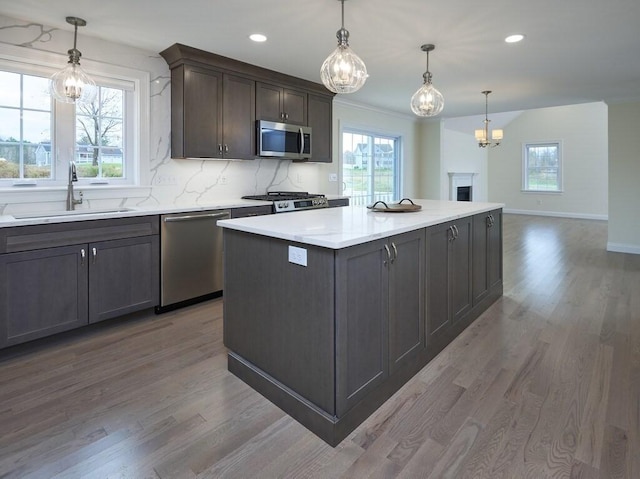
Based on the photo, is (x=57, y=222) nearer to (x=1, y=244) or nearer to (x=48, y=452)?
(x=1, y=244)

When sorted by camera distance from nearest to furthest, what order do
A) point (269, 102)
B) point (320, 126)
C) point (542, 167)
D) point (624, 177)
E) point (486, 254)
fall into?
point (486, 254), point (269, 102), point (320, 126), point (624, 177), point (542, 167)

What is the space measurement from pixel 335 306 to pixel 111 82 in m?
3.10

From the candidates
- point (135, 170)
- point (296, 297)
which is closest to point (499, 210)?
point (296, 297)

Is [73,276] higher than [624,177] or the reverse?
the reverse

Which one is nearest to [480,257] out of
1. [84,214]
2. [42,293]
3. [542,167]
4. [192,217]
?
[192,217]

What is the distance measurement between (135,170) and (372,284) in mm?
2803

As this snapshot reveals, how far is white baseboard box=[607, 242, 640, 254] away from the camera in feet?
19.6

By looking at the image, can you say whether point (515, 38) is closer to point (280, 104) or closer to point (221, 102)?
point (280, 104)

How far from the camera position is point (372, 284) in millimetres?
1921

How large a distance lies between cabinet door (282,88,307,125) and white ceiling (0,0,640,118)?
0.25 metres

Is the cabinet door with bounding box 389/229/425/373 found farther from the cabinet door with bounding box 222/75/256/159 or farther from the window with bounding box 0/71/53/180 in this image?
the window with bounding box 0/71/53/180

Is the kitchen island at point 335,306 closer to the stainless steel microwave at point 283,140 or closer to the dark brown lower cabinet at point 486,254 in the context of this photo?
the dark brown lower cabinet at point 486,254

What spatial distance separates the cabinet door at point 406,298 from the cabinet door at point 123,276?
2.11 meters

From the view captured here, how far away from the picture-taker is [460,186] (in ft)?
31.5
